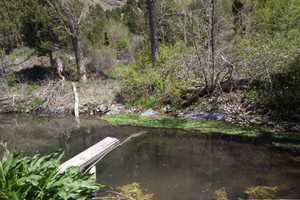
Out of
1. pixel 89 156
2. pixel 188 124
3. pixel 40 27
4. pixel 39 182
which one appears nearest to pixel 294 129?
pixel 188 124

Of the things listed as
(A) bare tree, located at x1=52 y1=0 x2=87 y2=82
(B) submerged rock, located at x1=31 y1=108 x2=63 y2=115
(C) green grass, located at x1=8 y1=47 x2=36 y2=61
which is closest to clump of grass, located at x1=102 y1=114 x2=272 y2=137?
(B) submerged rock, located at x1=31 y1=108 x2=63 y2=115

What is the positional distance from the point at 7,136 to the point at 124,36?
1604cm

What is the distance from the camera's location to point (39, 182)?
11.0ft

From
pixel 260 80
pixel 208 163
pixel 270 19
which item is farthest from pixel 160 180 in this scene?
pixel 270 19

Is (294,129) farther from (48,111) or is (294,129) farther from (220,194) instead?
(48,111)

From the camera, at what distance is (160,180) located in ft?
17.4

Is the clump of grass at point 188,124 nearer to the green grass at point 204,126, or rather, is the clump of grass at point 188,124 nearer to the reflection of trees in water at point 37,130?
the green grass at point 204,126

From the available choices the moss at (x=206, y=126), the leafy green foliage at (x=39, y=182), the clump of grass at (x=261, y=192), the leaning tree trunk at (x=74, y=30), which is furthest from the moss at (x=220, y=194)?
the leaning tree trunk at (x=74, y=30)

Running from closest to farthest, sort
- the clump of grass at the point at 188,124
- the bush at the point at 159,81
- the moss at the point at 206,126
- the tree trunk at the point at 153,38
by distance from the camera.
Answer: the moss at the point at 206,126
the clump of grass at the point at 188,124
the bush at the point at 159,81
the tree trunk at the point at 153,38

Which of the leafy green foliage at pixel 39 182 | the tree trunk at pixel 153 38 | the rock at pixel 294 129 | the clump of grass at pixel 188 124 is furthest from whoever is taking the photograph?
the tree trunk at pixel 153 38

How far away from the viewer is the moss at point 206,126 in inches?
288

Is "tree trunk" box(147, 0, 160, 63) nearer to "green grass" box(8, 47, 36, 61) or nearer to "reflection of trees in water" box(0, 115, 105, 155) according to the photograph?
"reflection of trees in water" box(0, 115, 105, 155)

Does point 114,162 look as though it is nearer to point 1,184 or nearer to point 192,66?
point 1,184

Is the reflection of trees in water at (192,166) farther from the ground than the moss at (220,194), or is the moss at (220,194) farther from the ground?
the reflection of trees in water at (192,166)
